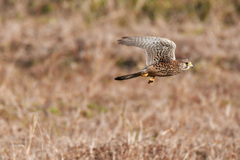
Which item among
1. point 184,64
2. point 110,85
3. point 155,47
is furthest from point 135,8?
point 184,64

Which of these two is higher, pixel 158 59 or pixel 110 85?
pixel 158 59

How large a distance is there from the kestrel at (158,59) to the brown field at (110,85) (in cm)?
180

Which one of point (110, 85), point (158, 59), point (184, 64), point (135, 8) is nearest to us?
point (184, 64)

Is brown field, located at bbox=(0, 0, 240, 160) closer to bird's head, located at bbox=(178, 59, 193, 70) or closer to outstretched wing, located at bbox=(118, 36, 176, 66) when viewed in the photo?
outstretched wing, located at bbox=(118, 36, 176, 66)

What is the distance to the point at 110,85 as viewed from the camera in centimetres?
655

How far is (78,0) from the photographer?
8922mm

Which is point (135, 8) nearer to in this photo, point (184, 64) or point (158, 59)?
point (158, 59)

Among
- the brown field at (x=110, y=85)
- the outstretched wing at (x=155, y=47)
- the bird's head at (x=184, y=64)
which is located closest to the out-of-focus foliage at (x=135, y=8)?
the brown field at (x=110, y=85)

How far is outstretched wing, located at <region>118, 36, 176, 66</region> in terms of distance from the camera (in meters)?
1.29

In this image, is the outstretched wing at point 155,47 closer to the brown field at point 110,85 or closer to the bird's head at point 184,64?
the bird's head at point 184,64

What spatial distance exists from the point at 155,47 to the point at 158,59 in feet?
0.28

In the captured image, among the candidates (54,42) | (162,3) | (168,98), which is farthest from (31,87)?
(162,3)

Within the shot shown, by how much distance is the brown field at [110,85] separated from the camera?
364cm

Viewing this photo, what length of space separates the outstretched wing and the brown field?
178 centimetres
